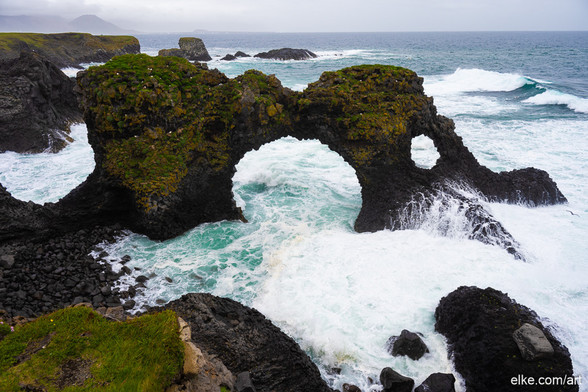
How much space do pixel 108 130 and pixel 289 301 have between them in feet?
32.8

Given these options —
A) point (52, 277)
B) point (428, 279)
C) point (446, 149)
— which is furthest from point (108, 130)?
point (446, 149)

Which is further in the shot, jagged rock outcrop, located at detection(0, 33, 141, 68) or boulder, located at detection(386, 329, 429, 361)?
jagged rock outcrop, located at detection(0, 33, 141, 68)

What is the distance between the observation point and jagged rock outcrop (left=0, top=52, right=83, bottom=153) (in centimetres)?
2472

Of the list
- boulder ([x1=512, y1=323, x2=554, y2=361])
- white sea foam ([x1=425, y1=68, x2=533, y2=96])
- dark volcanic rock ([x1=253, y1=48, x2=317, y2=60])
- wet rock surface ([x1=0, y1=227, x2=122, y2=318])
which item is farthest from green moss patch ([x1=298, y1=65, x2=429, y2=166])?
dark volcanic rock ([x1=253, y1=48, x2=317, y2=60])

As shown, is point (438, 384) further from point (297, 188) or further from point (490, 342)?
point (297, 188)

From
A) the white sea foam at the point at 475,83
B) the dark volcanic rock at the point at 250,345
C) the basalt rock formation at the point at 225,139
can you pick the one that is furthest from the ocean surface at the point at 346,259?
the white sea foam at the point at 475,83

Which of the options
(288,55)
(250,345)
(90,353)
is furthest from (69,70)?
(90,353)

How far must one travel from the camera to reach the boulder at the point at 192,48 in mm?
83625

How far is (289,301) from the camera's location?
11719 mm

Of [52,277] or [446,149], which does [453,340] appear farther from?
[52,277]

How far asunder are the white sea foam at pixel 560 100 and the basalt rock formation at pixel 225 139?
25.0 meters

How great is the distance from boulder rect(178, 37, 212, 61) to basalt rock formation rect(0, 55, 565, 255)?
76.5 meters

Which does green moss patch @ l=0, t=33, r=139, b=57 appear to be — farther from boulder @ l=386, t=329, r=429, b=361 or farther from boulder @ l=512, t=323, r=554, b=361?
boulder @ l=512, t=323, r=554, b=361

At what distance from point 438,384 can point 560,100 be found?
4133cm
